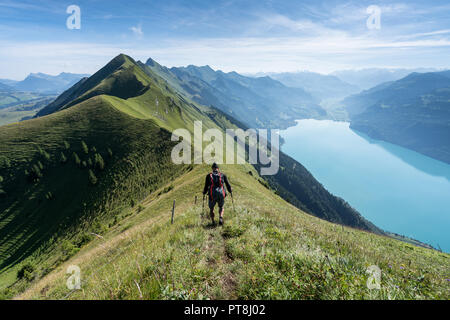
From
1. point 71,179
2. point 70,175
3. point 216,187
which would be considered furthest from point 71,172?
point 216,187

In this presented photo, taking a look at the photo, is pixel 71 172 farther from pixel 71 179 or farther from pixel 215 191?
pixel 215 191

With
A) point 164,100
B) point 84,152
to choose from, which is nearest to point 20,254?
point 84,152

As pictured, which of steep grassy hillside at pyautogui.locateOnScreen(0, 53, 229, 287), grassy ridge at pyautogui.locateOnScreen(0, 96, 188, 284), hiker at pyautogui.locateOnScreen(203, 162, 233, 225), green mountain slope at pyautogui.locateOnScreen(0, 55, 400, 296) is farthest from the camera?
grassy ridge at pyautogui.locateOnScreen(0, 96, 188, 284)

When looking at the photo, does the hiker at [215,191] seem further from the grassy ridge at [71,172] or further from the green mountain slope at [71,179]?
the grassy ridge at [71,172]

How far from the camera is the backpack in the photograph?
9.91 meters

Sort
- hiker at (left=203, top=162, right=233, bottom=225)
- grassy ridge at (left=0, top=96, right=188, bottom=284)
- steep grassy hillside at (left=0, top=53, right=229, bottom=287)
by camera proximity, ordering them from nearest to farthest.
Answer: hiker at (left=203, top=162, right=233, bottom=225)
steep grassy hillside at (left=0, top=53, right=229, bottom=287)
grassy ridge at (left=0, top=96, right=188, bottom=284)

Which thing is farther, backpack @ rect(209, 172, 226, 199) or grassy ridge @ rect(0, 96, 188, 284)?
grassy ridge @ rect(0, 96, 188, 284)

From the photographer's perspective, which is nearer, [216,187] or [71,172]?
[216,187]

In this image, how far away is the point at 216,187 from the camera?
10.1 metres

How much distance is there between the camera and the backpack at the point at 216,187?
32.5ft

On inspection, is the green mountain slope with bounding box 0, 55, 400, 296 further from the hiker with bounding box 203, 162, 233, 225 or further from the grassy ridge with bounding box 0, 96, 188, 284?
the hiker with bounding box 203, 162, 233, 225

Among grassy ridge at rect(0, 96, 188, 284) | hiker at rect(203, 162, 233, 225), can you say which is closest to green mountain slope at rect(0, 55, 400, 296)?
grassy ridge at rect(0, 96, 188, 284)

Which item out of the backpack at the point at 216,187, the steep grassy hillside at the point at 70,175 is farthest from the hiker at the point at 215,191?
the steep grassy hillside at the point at 70,175
